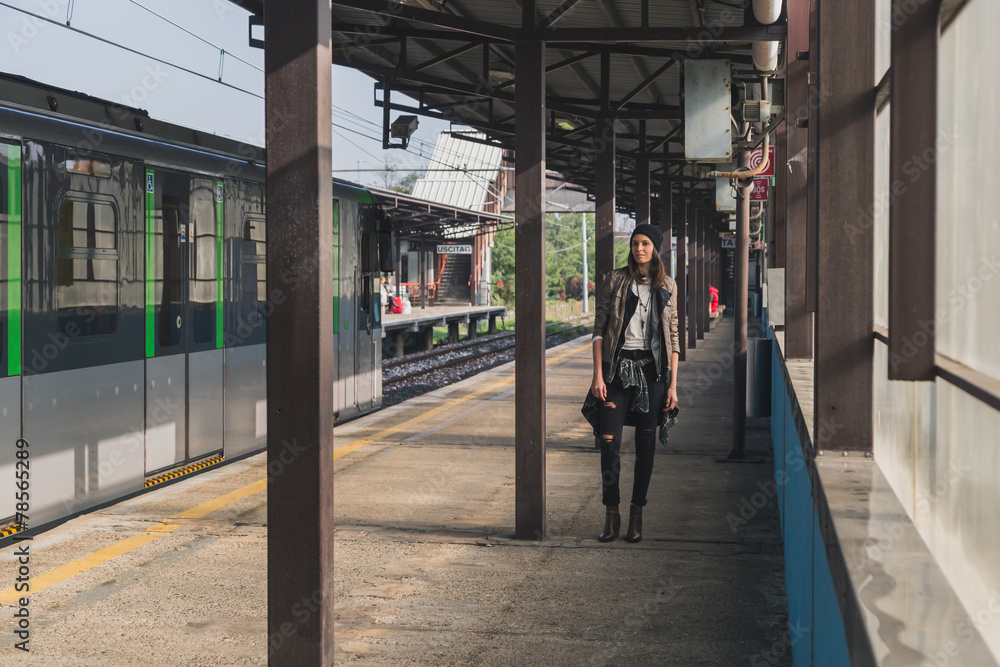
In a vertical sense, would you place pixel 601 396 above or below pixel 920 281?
below

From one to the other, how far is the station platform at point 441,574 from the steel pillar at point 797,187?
52.6 inches

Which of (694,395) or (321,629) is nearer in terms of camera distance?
(321,629)

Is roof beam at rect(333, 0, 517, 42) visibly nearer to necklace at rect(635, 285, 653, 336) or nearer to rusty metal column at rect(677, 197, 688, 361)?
necklace at rect(635, 285, 653, 336)

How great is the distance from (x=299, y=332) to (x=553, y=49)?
7.45 m

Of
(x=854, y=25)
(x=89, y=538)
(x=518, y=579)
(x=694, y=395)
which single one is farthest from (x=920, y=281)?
(x=694, y=395)

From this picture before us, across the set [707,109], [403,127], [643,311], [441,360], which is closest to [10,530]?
[643,311]

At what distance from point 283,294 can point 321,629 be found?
Answer: 112 centimetres

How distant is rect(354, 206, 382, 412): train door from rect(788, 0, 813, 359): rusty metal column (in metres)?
6.40

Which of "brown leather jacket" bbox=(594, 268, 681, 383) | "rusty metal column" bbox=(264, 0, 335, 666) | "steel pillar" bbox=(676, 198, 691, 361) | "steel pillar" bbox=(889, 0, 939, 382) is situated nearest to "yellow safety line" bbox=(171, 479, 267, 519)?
"brown leather jacket" bbox=(594, 268, 681, 383)

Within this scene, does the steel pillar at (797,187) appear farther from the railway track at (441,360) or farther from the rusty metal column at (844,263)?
the railway track at (441,360)

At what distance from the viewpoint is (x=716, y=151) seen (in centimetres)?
938

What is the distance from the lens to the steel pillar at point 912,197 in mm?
2328

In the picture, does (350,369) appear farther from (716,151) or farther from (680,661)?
(680,661)

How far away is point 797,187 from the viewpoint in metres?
6.79
